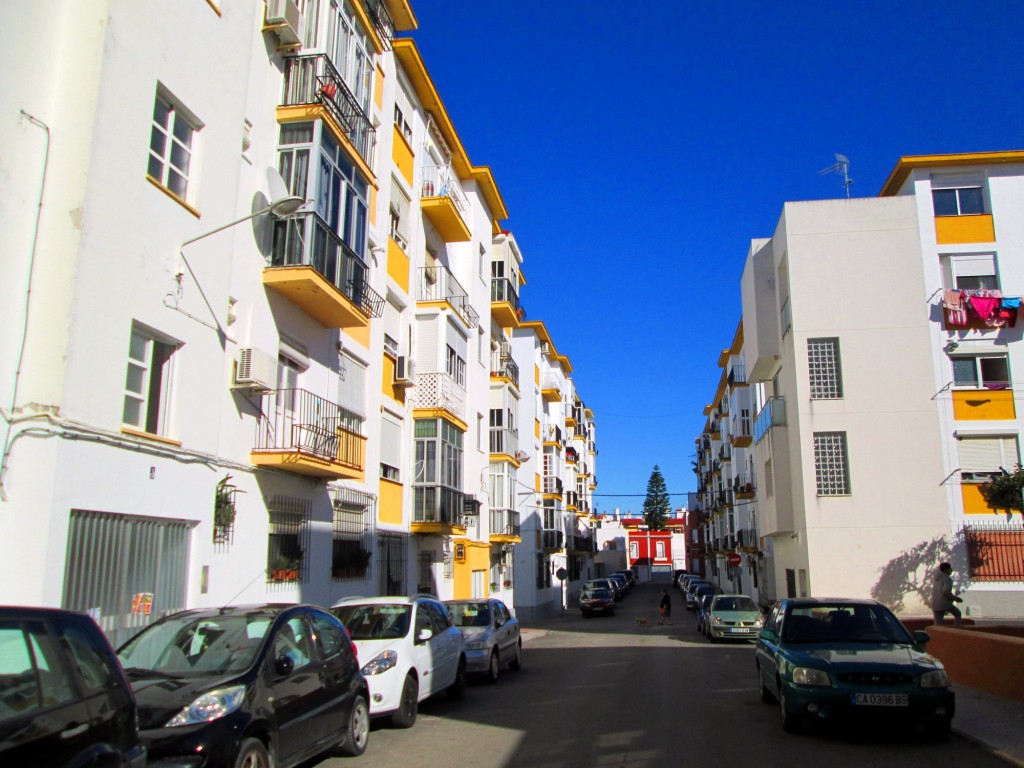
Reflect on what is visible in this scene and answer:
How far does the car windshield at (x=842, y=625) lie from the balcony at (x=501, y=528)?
2214cm

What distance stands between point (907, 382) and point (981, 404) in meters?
2.40

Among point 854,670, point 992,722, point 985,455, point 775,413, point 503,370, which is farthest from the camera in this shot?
point 503,370

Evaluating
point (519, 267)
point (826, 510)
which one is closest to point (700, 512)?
point (519, 267)

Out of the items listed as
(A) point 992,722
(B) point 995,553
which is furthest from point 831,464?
(A) point 992,722

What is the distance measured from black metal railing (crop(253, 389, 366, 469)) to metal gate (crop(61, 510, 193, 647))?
104 inches

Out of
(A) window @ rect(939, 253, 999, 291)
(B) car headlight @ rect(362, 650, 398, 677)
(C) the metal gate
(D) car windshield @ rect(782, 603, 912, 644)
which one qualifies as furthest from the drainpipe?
(A) window @ rect(939, 253, 999, 291)

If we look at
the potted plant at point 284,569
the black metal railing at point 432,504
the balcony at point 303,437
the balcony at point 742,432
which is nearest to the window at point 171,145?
the balcony at point 303,437

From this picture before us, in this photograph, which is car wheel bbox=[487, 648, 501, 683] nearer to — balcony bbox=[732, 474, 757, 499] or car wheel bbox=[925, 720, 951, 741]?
car wheel bbox=[925, 720, 951, 741]

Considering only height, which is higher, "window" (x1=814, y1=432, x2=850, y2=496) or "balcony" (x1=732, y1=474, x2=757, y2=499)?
"balcony" (x1=732, y1=474, x2=757, y2=499)

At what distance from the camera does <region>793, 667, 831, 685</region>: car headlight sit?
9.08 meters

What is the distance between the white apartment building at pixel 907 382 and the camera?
2683 cm

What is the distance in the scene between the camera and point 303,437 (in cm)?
1544

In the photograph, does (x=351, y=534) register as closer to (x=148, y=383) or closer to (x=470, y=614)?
(x=470, y=614)

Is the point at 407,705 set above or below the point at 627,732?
above
